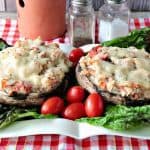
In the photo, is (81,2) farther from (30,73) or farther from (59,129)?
(59,129)

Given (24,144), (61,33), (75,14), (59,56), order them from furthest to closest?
1. (61,33)
2. (75,14)
3. (59,56)
4. (24,144)

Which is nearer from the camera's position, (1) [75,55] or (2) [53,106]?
(2) [53,106]

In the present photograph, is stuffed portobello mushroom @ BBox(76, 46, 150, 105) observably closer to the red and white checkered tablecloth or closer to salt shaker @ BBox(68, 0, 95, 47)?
the red and white checkered tablecloth

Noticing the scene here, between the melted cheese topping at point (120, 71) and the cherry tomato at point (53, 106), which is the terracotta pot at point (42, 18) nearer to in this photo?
the melted cheese topping at point (120, 71)

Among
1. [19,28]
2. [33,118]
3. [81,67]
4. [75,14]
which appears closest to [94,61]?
[81,67]

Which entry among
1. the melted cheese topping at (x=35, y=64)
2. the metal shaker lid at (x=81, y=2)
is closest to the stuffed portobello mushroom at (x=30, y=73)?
the melted cheese topping at (x=35, y=64)

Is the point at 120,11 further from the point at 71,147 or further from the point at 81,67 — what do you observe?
the point at 71,147

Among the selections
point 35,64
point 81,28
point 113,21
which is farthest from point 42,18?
point 35,64

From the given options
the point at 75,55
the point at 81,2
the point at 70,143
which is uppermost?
the point at 81,2
